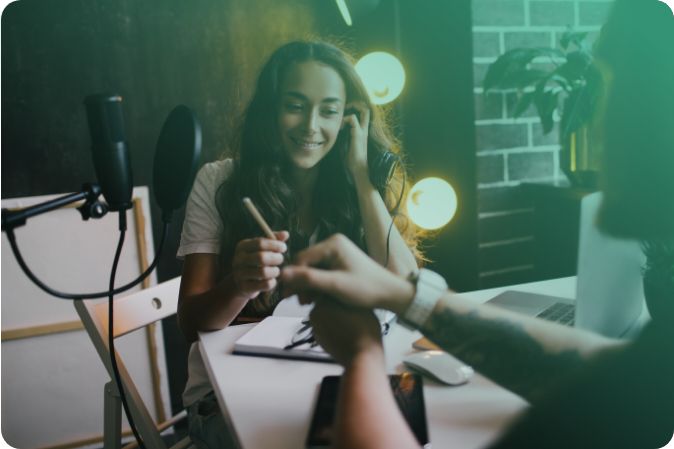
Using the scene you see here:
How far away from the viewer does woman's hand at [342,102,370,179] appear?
0.73 meters

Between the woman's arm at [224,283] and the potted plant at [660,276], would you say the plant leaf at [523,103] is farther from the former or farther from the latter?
the woman's arm at [224,283]

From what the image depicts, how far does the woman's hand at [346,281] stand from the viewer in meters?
0.61

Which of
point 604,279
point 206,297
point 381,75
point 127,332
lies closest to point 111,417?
point 127,332

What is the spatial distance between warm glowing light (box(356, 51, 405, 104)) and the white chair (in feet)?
1.64

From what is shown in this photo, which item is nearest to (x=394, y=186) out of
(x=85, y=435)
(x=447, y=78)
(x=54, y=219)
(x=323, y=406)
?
(x=447, y=78)

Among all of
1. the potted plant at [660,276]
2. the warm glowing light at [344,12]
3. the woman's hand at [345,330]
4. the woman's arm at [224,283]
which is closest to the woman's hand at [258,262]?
the woman's arm at [224,283]

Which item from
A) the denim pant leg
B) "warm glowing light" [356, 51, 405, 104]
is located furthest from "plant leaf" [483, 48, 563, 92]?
the denim pant leg

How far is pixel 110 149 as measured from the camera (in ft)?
2.04

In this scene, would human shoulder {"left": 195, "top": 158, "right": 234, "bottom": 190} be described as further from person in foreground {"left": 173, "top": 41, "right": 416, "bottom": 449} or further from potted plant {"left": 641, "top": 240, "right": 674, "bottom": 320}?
potted plant {"left": 641, "top": 240, "right": 674, "bottom": 320}

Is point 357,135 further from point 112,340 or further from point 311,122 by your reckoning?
point 112,340

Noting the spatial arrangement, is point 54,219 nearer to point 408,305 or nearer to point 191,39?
point 191,39

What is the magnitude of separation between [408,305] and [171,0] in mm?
554

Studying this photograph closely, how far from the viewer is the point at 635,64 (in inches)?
28.8

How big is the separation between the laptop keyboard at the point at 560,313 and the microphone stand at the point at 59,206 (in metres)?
0.68
